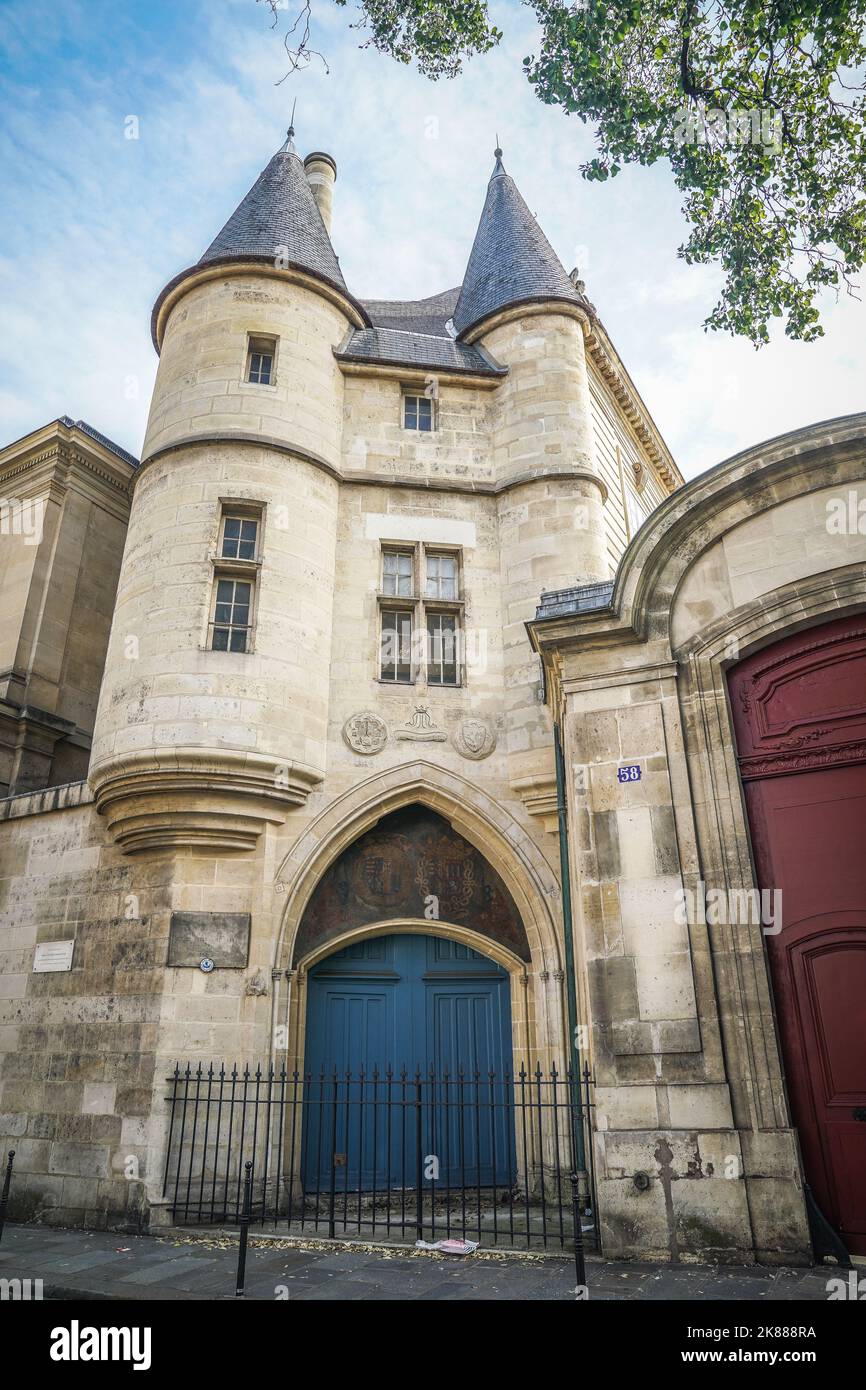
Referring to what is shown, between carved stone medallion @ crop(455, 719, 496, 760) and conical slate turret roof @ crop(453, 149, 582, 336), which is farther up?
conical slate turret roof @ crop(453, 149, 582, 336)

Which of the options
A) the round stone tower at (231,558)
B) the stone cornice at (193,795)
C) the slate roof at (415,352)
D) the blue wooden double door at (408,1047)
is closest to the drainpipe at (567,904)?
the blue wooden double door at (408,1047)

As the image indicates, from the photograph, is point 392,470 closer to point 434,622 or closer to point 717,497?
point 434,622

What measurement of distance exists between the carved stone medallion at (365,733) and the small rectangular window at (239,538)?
248 centimetres

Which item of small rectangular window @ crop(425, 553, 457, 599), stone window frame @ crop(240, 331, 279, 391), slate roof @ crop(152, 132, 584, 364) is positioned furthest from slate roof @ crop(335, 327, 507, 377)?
small rectangular window @ crop(425, 553, 457, 599)

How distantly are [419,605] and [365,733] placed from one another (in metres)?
2.10

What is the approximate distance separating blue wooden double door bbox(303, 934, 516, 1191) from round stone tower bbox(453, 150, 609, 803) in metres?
2.52

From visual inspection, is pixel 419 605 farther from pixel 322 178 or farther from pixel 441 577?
pixel 322 178

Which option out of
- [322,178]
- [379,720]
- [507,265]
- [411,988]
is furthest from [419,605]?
[322,178]

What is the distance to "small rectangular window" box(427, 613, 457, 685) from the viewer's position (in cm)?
1184

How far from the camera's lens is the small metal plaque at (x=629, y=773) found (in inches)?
311

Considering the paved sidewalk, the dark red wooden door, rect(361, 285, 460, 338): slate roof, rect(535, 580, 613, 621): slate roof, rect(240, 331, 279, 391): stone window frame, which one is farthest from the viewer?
rect(361, 285, 460, 338): slate roof

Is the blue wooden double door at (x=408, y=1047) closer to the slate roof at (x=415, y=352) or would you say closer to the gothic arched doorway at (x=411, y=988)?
the gothic arched doorway at (x=411, y=988)

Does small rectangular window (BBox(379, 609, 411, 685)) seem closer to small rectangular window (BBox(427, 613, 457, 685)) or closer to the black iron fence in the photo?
small rectangular window (BBox(427, 613, 457, 685))

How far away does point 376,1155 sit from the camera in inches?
356
